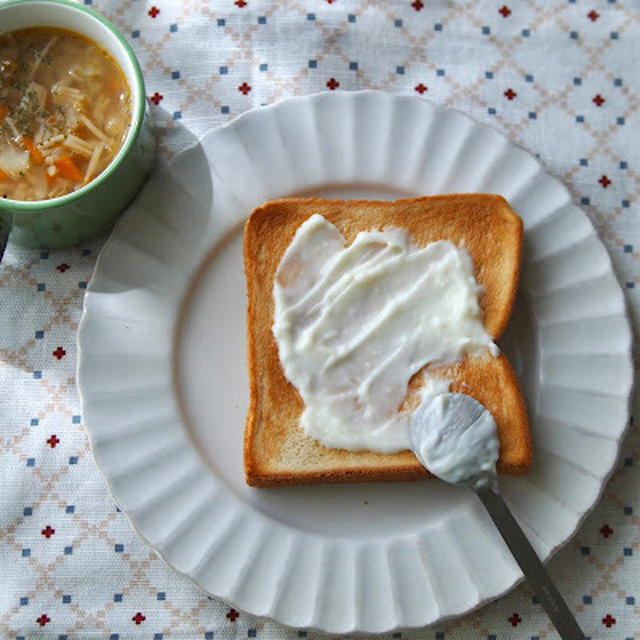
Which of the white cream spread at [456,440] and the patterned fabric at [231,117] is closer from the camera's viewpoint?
the white cream spread at [456,440]

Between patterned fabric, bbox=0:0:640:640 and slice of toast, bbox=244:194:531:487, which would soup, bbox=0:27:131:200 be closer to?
patterned fabric, bbox=0:0:640:640

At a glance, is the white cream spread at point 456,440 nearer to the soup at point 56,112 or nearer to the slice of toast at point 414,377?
the slice of toast at point 414,377

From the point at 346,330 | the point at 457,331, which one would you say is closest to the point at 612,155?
the point at 457,331

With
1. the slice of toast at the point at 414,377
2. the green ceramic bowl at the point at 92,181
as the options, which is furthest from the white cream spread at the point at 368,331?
the green ceramic bowl at the point at 92,181

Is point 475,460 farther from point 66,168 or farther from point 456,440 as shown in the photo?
point 66,168

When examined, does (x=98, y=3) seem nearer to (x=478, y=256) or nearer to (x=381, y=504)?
(x=478, y=256)

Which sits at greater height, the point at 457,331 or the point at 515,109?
the point at 515,109

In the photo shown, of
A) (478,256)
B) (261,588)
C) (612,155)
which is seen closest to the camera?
(261,588)
